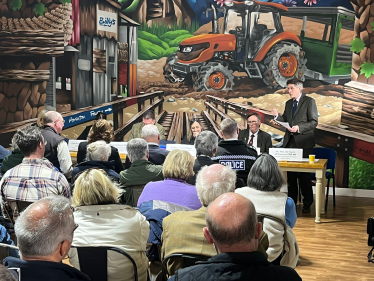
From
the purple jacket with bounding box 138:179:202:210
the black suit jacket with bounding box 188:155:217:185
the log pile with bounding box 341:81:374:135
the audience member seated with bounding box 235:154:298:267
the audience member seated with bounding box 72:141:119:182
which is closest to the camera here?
the audience member seated with bounding box 235:154:298:267

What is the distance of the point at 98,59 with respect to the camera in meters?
8.89

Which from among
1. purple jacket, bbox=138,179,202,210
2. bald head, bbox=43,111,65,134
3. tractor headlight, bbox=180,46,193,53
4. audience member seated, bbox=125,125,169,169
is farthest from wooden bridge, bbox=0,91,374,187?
purple jacket, bbox=138,179,202,210

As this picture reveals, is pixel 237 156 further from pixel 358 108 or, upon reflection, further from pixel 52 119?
pixel 358 108

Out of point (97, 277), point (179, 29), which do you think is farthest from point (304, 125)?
point (97, 277)

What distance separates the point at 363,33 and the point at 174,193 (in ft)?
18.5

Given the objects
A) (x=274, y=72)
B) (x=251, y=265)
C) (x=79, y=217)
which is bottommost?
(x=79, y=217)

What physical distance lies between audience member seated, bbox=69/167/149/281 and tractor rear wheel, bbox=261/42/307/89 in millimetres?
5870

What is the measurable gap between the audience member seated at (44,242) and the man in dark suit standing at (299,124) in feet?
16.8

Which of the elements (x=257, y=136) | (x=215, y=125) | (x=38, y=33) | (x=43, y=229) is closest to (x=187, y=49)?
(x=215, y=125)

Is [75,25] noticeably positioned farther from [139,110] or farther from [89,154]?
[89,154]

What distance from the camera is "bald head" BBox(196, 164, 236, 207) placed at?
8.71 feet

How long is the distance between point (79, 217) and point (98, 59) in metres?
6.58

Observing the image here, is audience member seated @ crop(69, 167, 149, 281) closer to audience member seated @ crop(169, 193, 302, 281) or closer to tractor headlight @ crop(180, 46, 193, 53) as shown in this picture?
audience member seated @ crop(169, 193, 302, 281)

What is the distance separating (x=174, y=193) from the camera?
329 centimetres
